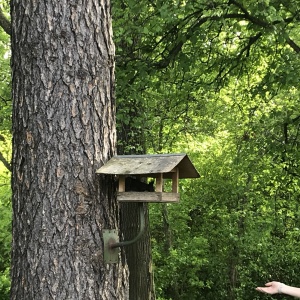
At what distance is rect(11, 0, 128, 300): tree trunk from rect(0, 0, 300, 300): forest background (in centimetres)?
184

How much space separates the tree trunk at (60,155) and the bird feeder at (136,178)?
0.17ft

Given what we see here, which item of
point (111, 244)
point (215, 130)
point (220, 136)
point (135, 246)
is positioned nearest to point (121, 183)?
point (111, 244)

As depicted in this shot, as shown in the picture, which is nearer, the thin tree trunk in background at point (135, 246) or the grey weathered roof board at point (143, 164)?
the grey weathered roof board at point (143, 164)

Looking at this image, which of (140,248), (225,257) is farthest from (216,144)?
(140,248)

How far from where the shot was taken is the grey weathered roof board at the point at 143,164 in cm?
225

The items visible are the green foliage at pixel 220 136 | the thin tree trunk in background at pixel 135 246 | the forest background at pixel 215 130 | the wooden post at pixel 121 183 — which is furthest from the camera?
the thin tree trunk in background at pixel 135 246

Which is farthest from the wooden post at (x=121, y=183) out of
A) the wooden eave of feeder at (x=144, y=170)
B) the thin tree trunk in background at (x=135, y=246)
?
the thin tree trunk in background at (x=135, y=246)

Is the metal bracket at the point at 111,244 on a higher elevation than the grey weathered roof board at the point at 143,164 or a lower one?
lower

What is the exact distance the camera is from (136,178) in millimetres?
2426

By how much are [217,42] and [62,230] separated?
3998mm

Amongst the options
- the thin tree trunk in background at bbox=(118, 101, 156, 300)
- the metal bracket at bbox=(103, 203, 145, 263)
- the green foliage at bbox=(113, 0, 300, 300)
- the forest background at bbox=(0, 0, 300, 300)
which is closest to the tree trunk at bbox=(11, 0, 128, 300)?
the metal bracket at bbox=(103, 203, 145, 263)

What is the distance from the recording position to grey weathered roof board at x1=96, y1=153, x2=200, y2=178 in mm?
2252

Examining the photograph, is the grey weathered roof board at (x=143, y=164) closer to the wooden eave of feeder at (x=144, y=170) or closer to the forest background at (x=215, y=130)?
the wooden eave of feeder at (x=144, y=170)

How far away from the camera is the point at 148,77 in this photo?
5.20 m
